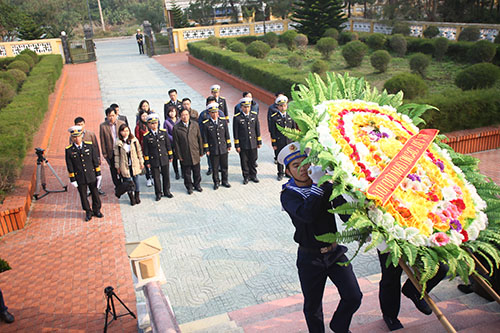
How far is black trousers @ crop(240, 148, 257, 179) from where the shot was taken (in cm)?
875

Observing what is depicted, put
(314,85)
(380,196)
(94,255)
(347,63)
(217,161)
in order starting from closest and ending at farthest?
1. (380,196)
2. (314,85)
3. (94,255)
4. (217,161)
5. (347,63)

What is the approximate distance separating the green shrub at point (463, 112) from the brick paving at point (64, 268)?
704 centimetres

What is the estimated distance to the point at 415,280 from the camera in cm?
290

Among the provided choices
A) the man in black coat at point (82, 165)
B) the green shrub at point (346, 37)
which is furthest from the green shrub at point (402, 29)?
the man in black coat at point (82, 165)

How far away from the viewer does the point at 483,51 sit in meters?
16.3

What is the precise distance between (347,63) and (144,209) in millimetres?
13154

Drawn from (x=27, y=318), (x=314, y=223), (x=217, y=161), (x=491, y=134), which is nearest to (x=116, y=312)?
(x=27, y=318)

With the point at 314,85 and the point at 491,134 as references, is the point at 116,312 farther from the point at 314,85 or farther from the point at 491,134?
the point at 491,134

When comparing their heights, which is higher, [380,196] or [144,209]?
[380,196]

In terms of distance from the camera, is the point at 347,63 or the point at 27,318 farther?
the point at 347,63

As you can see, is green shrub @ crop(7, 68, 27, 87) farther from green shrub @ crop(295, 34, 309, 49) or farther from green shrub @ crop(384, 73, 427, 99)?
green shrub @ crop(384, 73, 427, 99)

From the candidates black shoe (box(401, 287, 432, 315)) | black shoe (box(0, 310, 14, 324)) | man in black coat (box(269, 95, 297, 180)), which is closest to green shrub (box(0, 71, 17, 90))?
man in black coat (box(269, 95, 297, 180))

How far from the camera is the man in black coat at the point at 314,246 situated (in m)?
3.40

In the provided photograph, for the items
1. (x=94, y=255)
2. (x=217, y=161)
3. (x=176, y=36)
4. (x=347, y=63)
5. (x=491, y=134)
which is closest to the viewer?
(x=94, y=255)
